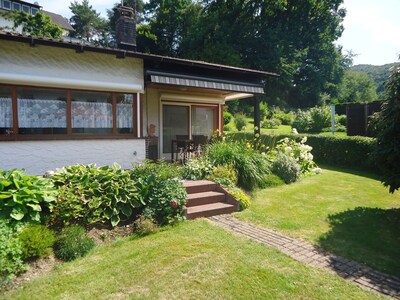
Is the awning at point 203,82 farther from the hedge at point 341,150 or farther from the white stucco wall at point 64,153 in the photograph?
the white stucco wall at point 64,153

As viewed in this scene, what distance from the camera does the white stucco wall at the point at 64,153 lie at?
6.92m

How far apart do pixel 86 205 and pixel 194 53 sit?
89.3 ft

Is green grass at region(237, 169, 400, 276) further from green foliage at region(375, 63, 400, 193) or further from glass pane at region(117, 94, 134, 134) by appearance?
glass pane at region(117, 94, 134, 134)

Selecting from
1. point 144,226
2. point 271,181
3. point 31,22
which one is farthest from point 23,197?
point 31,22

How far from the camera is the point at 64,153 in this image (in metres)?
7.52

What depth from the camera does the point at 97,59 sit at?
26.2 feet

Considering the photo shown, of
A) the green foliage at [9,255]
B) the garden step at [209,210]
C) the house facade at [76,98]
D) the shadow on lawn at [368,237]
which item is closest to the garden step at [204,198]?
the garden step at [209,210]

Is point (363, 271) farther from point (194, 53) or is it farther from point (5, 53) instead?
point (194, 53)

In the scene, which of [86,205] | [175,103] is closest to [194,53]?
[175,103]

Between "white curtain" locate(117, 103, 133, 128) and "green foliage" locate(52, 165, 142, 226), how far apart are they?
2.83 meters

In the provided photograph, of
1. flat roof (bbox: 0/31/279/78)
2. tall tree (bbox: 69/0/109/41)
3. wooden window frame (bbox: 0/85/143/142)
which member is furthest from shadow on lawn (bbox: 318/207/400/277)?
tall tree (bbox: 69/0/109/41)

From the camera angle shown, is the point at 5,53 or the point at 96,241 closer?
the point at 96,241

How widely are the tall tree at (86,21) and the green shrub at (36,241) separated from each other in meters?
48.2

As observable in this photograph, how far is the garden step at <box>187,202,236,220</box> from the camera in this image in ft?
19.7
